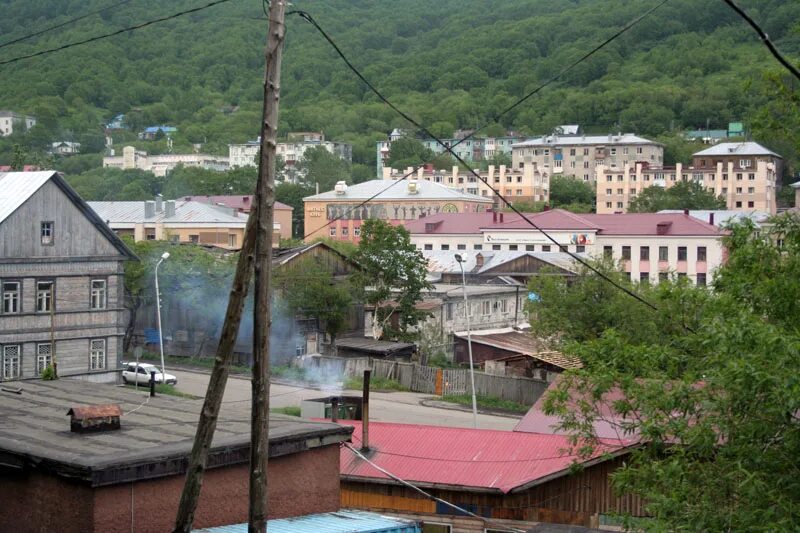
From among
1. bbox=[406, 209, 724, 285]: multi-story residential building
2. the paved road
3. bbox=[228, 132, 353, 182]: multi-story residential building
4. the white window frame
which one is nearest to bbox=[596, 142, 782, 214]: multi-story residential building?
bbox=[406, 209, 724, 285]: multi-story residential building

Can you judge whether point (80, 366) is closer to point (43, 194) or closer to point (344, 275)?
point (43, 194)

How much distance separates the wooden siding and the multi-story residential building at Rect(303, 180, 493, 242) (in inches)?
1952

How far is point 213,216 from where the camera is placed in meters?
63.2

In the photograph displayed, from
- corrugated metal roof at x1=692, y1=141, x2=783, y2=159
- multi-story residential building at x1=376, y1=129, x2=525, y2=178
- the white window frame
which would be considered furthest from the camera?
multi-story residential building at x1=376, y1=129, x2=525, y2=178

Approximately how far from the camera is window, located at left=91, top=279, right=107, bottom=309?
33031mm

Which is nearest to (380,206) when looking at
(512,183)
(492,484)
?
(512,183)

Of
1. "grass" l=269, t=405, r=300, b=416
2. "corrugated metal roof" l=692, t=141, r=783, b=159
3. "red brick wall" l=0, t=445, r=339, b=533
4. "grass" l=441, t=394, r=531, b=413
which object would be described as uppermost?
"corrugated metal roof" l=692, t=141, r=783, b=159

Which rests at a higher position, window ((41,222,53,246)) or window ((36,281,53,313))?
window ((41,222,53,246))

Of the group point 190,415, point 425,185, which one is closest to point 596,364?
point 190,415

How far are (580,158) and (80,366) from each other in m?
108

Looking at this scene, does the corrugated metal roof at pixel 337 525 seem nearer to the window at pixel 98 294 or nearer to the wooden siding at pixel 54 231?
the wooden siding at pixel 54 231

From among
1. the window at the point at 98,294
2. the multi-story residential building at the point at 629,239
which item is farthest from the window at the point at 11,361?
the multi-story residential building at the point at 629,239

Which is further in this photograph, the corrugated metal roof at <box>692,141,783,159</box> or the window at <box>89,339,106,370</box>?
the corrugated metal roof at <box>692,141,783,159</box>

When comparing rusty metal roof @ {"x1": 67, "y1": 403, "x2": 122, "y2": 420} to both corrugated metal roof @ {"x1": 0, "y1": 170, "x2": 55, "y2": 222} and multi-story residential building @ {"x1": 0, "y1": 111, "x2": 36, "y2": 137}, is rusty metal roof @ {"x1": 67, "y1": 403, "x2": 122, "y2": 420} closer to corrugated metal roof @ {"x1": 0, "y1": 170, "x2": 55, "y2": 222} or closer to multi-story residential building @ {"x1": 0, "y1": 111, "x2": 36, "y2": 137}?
corrugated metal roof @ {"x1": 0, "y1": 170, "x2": 55, "y2": 222}
